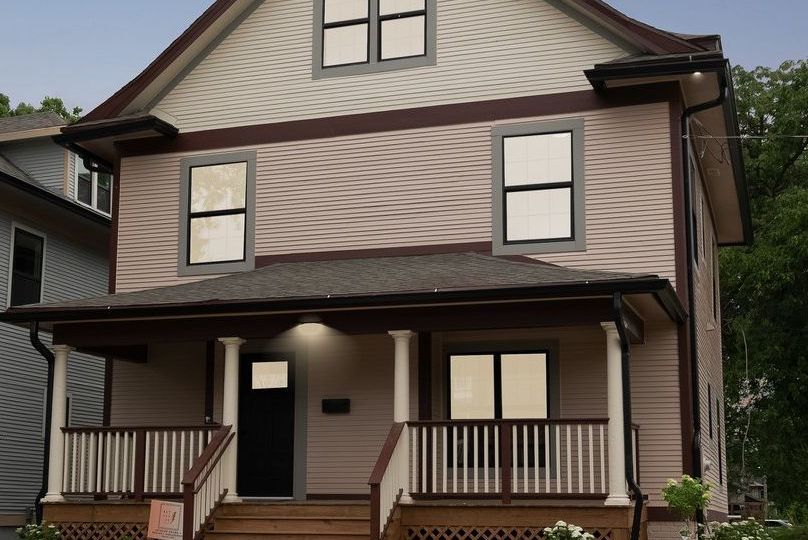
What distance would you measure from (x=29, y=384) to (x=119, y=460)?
6.94 meters

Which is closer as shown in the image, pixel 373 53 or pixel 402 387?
pixel 402 387

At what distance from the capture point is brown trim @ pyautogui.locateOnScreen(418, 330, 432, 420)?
599 inches

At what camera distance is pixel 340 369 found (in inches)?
627

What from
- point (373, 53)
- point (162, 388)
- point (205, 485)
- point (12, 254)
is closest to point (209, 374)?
point (162, 388)

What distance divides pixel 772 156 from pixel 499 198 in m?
18.2

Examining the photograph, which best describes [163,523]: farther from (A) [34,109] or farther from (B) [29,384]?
(A) [34,109]

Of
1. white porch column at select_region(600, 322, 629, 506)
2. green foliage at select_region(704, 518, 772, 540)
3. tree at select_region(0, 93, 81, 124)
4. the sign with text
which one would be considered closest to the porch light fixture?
the sign with text

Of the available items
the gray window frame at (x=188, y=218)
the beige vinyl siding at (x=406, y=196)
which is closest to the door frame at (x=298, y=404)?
the gray window frame at (x=188, y=218)

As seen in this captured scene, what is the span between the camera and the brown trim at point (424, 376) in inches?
599

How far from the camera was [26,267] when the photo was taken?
847 inches

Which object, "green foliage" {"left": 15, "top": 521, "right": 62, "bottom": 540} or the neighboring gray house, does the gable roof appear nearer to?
the neighboring gray house

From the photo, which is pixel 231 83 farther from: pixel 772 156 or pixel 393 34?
pixel 772 156

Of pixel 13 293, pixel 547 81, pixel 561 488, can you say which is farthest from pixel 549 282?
pixel 13 293

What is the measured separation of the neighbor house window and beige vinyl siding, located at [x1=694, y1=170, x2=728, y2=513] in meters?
12.0
